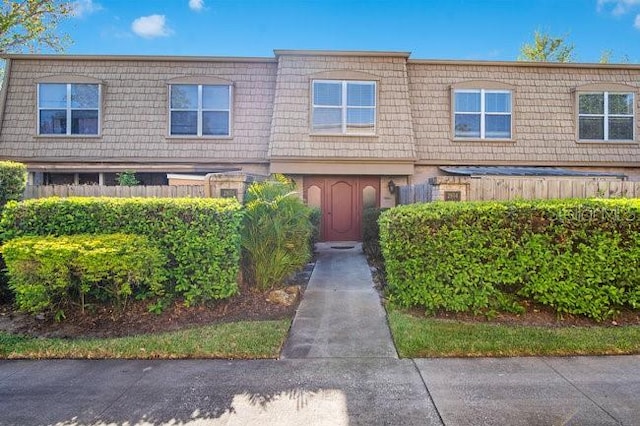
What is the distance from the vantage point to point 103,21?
17.4m

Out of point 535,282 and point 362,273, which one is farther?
point 362,273

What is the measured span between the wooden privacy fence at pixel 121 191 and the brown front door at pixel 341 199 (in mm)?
5889

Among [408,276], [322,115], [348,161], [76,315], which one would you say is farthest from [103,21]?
[408,276]

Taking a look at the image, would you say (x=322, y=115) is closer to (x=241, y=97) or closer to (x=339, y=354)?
(x=241, y=97)

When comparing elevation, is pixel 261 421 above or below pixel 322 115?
below

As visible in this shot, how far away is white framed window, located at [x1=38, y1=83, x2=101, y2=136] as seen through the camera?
12320 millimetres

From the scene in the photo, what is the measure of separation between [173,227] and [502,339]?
4.72 meters

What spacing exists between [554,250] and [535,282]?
0.54 meters

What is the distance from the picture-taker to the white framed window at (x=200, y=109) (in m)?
12.4

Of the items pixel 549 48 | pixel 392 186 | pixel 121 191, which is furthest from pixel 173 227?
pixel 549 48

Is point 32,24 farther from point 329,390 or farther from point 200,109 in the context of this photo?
point 329,390

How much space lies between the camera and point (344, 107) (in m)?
12.1

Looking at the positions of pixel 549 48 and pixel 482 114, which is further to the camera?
pixel 549 48

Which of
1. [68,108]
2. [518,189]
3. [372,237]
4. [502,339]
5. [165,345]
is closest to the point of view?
[165,345]
